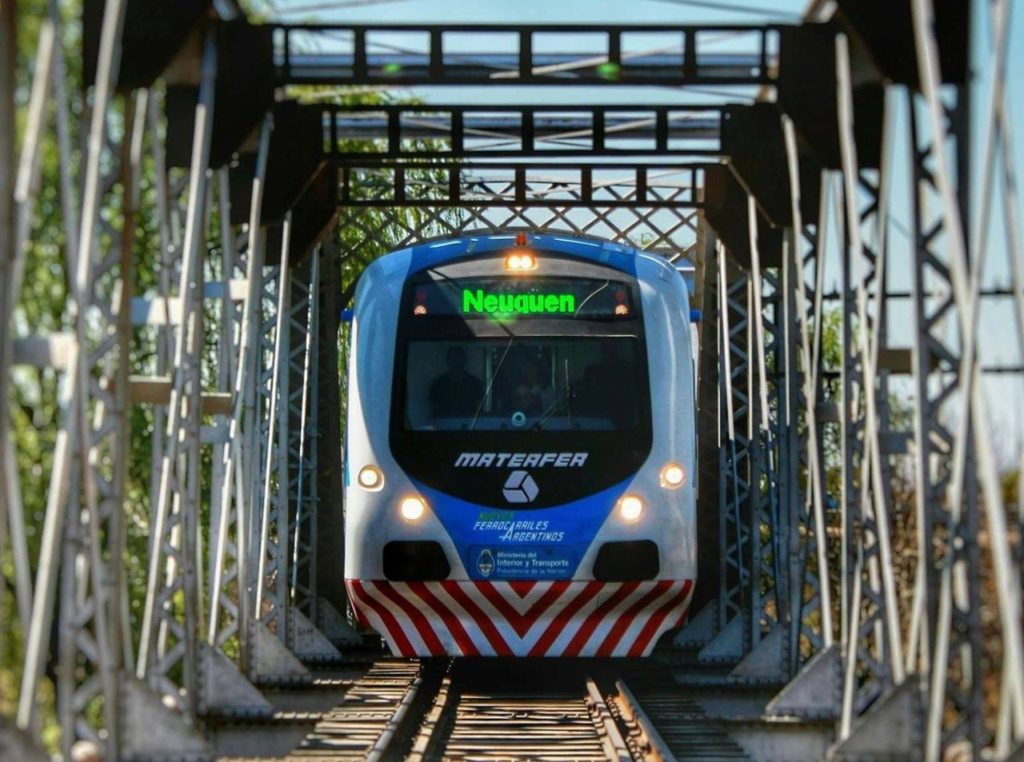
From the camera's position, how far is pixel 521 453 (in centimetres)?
1433

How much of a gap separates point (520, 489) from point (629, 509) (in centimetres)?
82

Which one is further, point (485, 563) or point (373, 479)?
point (373, 479)

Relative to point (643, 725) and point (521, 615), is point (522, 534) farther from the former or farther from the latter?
point (643, 725)

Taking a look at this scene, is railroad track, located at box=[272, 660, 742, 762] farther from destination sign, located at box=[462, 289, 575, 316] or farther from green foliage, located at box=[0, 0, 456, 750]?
green foliage, located at box=[0, 0, 456, 750]

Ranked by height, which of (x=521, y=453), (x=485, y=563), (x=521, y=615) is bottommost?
(x=521, y=615)

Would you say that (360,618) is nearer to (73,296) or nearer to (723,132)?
(723,132)

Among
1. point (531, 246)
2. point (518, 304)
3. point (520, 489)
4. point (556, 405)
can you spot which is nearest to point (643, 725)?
point (520, 489)

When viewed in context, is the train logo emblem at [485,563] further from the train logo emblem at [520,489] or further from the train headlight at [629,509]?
the train headlight at [629,509]

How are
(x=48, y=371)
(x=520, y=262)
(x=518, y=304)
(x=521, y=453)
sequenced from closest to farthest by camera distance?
(x=521, y=453), (x=518, y=304), (x=520, y=262), (x=48, y=371)

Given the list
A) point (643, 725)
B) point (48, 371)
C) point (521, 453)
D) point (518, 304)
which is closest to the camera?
point (643, 725)

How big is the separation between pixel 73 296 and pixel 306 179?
6.74 meters

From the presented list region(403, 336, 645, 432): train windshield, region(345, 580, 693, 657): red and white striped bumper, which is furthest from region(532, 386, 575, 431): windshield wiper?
region(345, 580, 693, 657): red and white striped bumper

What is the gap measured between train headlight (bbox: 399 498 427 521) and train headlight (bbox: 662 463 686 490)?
5.89ft

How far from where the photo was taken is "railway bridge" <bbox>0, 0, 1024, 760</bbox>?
8797 mm
